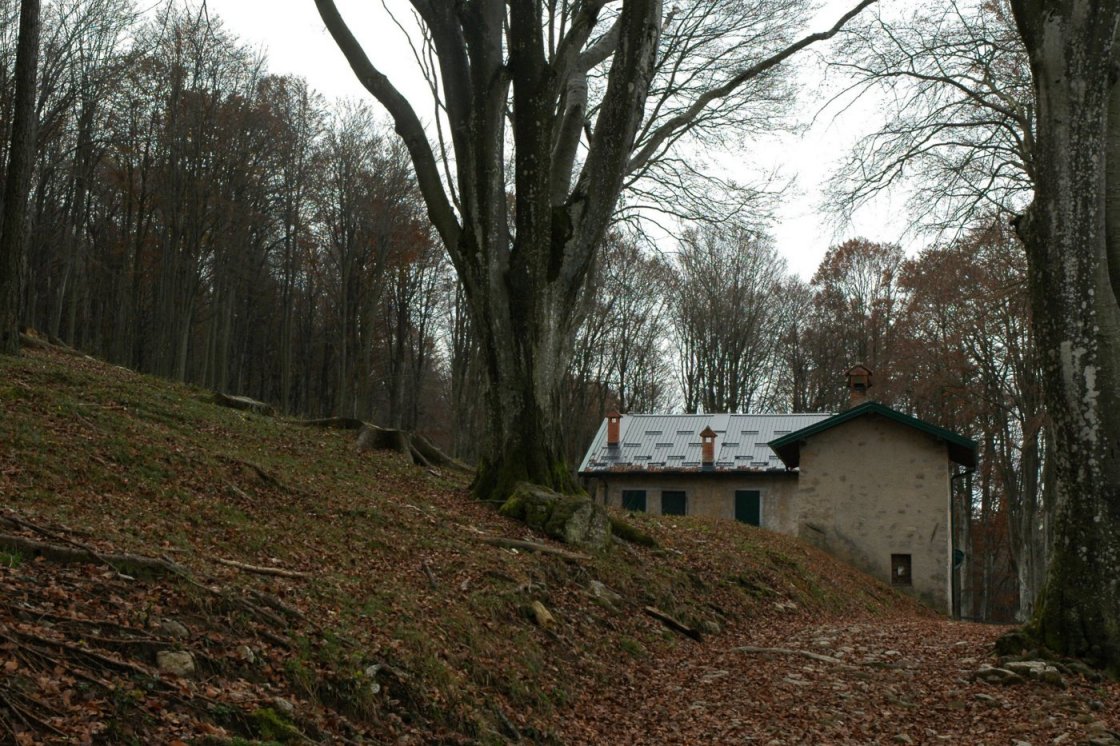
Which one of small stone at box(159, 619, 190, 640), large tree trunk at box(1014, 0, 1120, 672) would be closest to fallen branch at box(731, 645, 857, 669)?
large tree trunk at box(1014, 0, 1120, 672)

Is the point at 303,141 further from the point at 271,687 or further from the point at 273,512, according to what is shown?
the point at 271,687

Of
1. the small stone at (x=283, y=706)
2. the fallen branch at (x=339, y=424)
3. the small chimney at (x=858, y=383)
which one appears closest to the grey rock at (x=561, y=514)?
the fallen branch at (x=339, y=424)

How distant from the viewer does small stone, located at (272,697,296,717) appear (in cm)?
544

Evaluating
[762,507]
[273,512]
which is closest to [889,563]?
[762,507]

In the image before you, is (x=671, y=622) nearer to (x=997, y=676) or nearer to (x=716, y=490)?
(x=997, y=676)

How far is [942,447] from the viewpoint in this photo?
27.4 metres

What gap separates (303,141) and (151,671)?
3177 centimetres

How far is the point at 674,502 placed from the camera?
34.4 meters

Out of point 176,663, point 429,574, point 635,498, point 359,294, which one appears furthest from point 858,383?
point 176,663

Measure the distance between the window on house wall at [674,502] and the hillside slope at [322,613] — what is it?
65.2 feet

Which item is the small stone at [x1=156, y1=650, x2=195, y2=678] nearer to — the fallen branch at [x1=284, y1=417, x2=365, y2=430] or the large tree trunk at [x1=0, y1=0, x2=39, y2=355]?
the large tree trunk at [x1=0, y1=0, x2=39, y2=355]

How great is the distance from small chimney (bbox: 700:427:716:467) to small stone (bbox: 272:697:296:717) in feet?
95.4

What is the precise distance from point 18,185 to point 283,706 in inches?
486

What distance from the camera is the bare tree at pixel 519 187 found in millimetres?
12586
